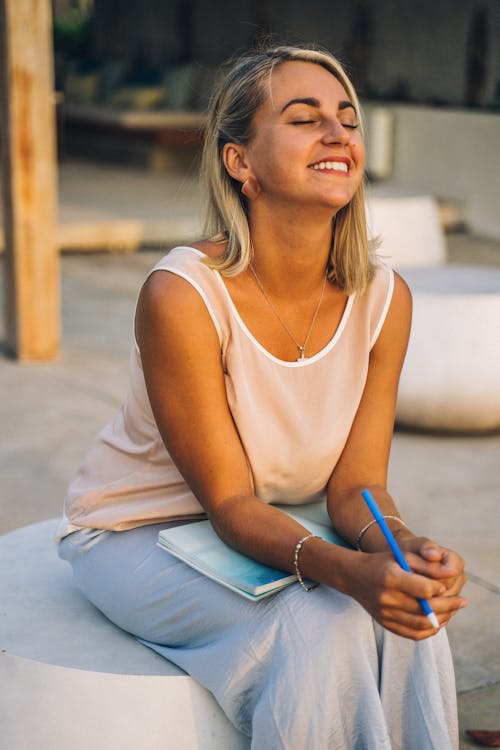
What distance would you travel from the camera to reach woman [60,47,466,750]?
1.92 m

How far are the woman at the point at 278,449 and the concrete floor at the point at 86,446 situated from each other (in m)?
0.68

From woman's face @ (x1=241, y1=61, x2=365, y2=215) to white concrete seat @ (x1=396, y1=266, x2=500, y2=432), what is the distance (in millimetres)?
2315

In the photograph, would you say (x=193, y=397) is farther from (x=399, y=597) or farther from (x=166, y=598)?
(x=399, y=597)

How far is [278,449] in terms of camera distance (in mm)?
2277

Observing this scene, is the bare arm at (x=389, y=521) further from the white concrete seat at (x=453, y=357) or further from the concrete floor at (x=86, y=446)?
the white concrete seat at (x=453, y=357)

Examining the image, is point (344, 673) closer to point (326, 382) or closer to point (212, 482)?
point (212, 482)

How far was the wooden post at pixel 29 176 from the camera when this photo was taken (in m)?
5.38

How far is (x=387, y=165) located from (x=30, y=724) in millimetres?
10617

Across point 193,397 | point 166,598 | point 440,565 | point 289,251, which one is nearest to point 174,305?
point 193,397

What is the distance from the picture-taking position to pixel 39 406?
200 inches

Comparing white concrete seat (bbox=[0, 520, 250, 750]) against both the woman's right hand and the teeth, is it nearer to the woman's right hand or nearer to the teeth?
the woman's right hand

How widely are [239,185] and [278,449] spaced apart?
561 millimetres

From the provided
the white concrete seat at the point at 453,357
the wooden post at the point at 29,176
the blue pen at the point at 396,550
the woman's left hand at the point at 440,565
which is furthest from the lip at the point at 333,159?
the wooden post at the point at 29,176

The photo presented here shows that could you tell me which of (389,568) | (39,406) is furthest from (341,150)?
(39,406)
